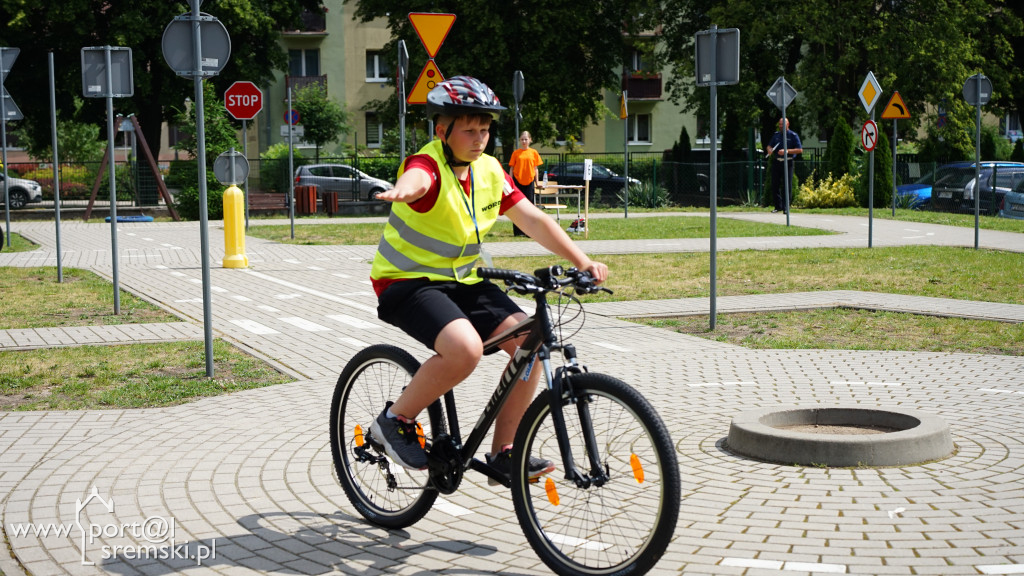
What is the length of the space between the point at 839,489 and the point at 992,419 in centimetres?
191

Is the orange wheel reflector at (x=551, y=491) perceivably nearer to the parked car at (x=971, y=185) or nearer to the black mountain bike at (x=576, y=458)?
the black mountain bike at (x=576, y=458)

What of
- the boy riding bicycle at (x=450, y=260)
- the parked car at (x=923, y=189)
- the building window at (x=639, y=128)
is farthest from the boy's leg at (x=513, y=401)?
the building window at (x=639, y=128)

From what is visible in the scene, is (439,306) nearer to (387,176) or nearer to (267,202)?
(267,202)

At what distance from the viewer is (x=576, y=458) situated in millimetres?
4035

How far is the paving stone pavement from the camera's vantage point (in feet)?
14.2

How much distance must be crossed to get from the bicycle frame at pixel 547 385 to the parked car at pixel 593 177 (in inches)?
1392

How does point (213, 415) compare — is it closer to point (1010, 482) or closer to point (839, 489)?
point (839, 489)

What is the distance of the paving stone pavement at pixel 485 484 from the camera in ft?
14.2

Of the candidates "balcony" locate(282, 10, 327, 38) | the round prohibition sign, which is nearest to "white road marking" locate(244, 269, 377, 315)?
the round prohibition sign

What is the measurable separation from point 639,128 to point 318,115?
63.3ft

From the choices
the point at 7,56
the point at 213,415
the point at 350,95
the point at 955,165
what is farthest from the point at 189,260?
the point at 350,95

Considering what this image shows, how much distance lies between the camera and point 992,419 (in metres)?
6.55

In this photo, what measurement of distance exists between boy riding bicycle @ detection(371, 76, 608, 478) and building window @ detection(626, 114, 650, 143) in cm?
6229

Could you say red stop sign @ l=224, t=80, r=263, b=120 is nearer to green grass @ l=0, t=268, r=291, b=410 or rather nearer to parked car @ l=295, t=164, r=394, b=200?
green grass @ l=0, t=268, r=291, b=410
